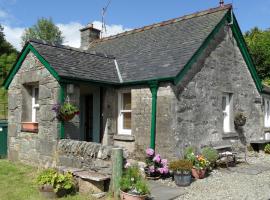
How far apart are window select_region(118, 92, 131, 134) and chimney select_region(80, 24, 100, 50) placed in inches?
266

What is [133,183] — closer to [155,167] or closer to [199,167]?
[155,167]

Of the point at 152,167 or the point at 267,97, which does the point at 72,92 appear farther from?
the point at 267,97

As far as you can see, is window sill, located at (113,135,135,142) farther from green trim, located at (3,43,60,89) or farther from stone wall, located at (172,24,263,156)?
green trim, located at (3,43,60,89)

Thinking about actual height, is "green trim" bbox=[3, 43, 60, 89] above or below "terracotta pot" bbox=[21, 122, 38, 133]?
above

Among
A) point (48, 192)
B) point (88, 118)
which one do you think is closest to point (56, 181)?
point (48, 192)

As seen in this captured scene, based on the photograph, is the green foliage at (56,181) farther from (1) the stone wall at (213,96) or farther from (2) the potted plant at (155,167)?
(1) the stone wall at (213,96)

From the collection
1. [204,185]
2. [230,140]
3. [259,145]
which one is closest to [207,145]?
[230,140]

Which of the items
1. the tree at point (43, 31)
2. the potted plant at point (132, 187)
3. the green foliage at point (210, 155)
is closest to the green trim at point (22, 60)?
the potted plant at point (132, 187)

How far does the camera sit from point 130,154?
452 inches

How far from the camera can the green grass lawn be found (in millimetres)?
7477

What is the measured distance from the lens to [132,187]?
6953 mm

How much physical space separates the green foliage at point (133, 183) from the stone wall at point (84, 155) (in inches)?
24.3

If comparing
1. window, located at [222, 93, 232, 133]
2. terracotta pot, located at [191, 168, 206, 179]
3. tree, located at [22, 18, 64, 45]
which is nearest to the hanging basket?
terracotta pot, located at [191, 168, 206, 179]

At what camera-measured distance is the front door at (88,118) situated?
1303cm
